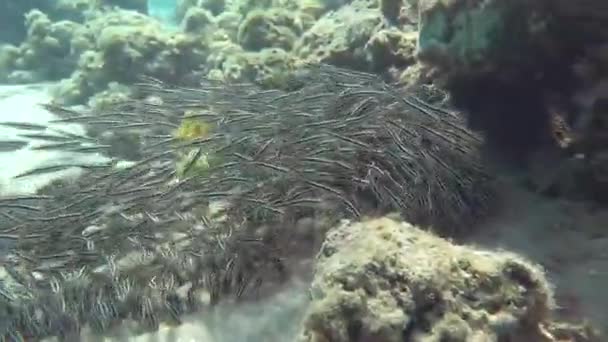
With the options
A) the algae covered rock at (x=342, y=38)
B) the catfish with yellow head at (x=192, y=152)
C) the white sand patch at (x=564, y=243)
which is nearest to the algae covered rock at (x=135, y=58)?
the algae covered rock at (x=342, y=38)

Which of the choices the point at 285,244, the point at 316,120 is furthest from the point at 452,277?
the point at 316,120

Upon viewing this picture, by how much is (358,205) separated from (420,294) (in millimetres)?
1577

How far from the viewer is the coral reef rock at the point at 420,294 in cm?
296

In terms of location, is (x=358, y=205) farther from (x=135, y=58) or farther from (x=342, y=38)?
(x=135, y=58)

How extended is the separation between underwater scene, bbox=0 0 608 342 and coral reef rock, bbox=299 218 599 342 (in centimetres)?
1

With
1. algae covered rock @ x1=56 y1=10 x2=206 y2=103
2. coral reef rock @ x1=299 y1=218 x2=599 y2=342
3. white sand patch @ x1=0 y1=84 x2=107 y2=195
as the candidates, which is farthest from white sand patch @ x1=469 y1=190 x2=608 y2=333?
algae covered rock @ x1=56 y1=10 x2=206 y2=103

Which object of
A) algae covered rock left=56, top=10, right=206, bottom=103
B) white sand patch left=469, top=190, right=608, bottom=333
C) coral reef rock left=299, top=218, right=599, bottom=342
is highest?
algae covered rock left=56, top=10, right=206, bottom=103

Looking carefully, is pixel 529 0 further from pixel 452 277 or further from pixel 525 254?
pixel 452 277

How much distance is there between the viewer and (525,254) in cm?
452

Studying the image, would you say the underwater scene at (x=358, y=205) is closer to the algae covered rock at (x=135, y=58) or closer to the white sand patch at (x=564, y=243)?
the white sand patch at (x=564, y=243)

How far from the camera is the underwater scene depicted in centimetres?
320

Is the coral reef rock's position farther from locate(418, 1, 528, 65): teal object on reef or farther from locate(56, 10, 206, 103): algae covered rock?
locate(56, 10, 206, 103): algae covered rock

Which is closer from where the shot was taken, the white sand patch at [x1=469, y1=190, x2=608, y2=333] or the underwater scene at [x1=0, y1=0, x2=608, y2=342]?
the underwater scene at [x1=0, y1=0, x2=608, y2=342]

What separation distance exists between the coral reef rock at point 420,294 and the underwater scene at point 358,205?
1 centimetres
